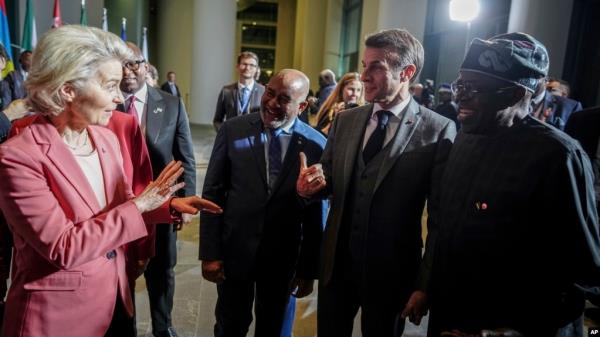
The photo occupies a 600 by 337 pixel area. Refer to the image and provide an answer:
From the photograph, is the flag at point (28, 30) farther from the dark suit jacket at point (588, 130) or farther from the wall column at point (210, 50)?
the dark suit jacket at point (588, 130)

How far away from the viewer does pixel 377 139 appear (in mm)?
1860

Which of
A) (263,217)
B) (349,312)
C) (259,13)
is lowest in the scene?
(349,312)

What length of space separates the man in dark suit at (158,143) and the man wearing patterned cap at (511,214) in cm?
170

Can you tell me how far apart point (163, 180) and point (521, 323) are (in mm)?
1324

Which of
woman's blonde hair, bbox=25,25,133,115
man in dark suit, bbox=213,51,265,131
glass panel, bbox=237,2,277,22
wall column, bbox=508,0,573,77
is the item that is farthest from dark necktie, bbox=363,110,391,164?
glass panel, bbox=237,2,277,22

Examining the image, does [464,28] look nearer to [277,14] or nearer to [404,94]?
[404,94]

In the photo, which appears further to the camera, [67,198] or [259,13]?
[259,13]

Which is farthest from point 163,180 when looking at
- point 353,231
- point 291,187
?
point 353,231

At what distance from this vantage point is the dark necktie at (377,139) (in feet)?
6.07

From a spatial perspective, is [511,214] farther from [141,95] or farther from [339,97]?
[339,97]

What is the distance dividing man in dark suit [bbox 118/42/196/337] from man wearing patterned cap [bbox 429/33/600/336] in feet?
5.59

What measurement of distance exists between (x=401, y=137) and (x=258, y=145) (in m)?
0.69

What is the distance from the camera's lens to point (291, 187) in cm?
202

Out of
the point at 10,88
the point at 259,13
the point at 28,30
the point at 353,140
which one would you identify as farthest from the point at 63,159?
the point at 259,13
